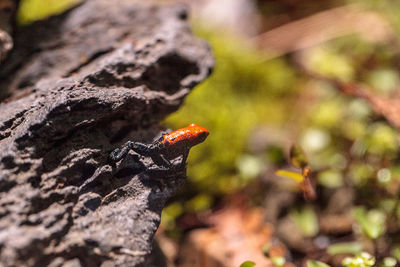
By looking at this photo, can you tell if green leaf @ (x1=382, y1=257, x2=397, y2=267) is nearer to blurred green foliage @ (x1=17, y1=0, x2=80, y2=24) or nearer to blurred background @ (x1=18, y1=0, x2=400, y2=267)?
blurred background @ (x1=18, y1=0, x2=400, y2=267)

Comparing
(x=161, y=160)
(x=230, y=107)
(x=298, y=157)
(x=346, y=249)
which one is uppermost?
(x=161, y=160)

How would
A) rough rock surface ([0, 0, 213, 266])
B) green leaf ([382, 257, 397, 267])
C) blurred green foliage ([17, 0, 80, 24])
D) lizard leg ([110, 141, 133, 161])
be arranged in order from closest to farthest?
rough rock surface ([0, 0, 213, 266]) < lizard leg ([110, 141, 133, 161]) < green leaf ([382, 257, 397, 267]) < blurred green foliage ([17, 0, 80, 24])

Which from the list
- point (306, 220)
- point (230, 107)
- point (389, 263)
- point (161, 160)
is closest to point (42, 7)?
point (230, 107)

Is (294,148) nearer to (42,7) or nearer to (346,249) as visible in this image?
(346,249)

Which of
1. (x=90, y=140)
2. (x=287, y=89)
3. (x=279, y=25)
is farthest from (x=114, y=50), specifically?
(x=279, y=25)

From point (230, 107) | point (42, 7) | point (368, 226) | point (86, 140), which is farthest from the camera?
point (230, 107)

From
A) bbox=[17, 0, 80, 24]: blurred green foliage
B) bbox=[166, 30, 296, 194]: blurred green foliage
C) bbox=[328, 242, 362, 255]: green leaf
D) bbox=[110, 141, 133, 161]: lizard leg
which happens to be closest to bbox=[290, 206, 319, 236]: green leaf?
bbox=[328, 242, 362, 255]: green leaf
